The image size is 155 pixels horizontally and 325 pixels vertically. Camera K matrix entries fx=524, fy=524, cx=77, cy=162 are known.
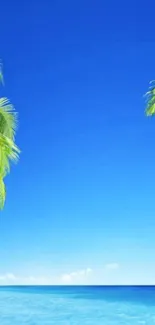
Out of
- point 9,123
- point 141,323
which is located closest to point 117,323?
point 141,323

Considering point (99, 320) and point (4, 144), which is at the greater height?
point (99, 320)

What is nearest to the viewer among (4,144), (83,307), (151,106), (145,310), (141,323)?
(4,144)

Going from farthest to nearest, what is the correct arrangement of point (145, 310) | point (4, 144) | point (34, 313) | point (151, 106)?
point (145, 310), point (34, 313), point (151, 106), point (4, 144)

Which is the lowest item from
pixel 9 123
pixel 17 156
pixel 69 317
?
pixel 17 156

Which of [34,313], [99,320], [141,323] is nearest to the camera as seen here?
[141,323]

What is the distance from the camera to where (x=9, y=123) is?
219 inches

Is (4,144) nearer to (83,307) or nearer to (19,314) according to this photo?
(19,314)

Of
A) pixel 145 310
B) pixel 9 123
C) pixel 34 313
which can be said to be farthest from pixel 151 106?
pixel 145 310

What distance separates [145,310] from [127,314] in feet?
7.46

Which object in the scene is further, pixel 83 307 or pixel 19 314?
pixel 83 307

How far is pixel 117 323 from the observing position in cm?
2247

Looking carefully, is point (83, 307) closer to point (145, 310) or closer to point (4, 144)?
point (145, 310)

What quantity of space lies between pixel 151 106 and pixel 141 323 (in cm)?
1833

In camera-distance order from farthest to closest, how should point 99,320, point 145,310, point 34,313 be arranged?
point 145,310 < point 34,313 < point 99,320
